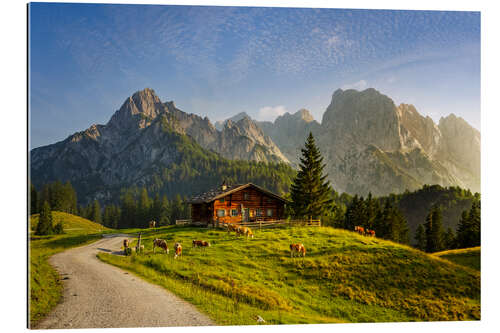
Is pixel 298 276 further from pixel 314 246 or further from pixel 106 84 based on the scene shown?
pixel 106 84

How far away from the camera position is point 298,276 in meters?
12.5

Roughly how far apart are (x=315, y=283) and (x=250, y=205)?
14.6 m

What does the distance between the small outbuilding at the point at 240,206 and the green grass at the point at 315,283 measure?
28.8 feet

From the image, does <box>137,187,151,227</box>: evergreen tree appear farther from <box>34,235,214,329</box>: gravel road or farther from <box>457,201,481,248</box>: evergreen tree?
<box>457,201,481,248</box>: evergreen tree

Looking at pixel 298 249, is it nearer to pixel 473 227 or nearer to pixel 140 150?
pixel 473 227

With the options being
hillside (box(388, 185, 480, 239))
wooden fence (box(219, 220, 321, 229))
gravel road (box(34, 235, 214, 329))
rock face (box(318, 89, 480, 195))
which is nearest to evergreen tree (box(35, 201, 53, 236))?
gravel road (box(34, 235, 214, 329))

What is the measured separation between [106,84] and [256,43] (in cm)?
971

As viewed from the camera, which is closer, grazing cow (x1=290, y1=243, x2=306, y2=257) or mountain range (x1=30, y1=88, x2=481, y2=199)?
grazing cow (x1=290, y1=243, x2=306, y2=257)

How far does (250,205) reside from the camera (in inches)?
1036

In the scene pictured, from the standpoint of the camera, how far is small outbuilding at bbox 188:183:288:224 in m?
24.9

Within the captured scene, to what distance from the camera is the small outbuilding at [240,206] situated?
24.9m

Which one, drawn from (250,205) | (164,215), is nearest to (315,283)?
(250,205)

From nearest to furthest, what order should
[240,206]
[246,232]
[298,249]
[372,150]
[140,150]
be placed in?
[298,249] → [246,232] → [240,206] → [140,150] → [372,150]
